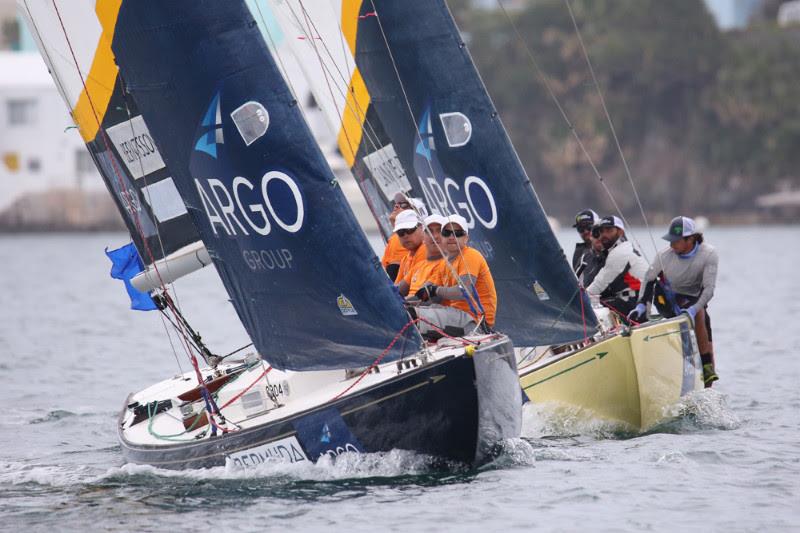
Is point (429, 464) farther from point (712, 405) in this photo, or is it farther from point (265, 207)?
point (712, 405)

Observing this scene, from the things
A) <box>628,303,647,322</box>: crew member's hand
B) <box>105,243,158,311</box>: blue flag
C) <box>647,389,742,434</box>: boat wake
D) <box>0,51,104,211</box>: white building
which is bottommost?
<box>647,389,742,434</box>: boat wake

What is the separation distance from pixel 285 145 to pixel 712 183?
63436 mm

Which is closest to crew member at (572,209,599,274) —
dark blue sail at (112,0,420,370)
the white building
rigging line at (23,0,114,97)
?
dark blue sail at (112,0,420,370)

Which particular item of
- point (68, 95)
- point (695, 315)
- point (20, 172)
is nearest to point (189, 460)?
point (68, 95)

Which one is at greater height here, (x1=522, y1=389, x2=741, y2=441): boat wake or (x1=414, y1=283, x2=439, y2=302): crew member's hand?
(x1=414, y1=283, x2=439, y2=302): crew member's hand

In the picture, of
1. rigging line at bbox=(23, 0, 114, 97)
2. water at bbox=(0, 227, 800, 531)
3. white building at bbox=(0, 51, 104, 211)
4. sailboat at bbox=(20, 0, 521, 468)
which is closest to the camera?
water at bbox=(0, 227, 800, 531)

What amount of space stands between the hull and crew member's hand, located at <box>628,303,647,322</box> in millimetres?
3149

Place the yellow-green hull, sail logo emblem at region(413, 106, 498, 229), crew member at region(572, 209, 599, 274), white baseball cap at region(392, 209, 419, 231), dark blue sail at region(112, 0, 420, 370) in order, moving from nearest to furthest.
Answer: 1. dark blue sail at region(112, 0, 420, 370)
2. white baseball cap at region(392, 209, 419, 231)
3. the yellow-green hull
4. sail logo emblem at region(413, 106, 498, 229)
5. crew member at region(572, 209, 599, 274)

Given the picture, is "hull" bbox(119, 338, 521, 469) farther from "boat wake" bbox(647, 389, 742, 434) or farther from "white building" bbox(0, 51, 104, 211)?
"white building" bbox(0, 51, 104, 211)

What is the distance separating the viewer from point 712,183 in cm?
7231

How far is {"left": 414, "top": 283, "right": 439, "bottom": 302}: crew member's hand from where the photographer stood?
11.6 m

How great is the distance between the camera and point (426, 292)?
38.1 ft

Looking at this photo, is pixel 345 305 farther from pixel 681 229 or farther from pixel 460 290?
pixel 681 229

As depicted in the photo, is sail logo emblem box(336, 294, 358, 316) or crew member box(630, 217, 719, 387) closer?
sail logo emblem box(336, 294, 358, 316)
